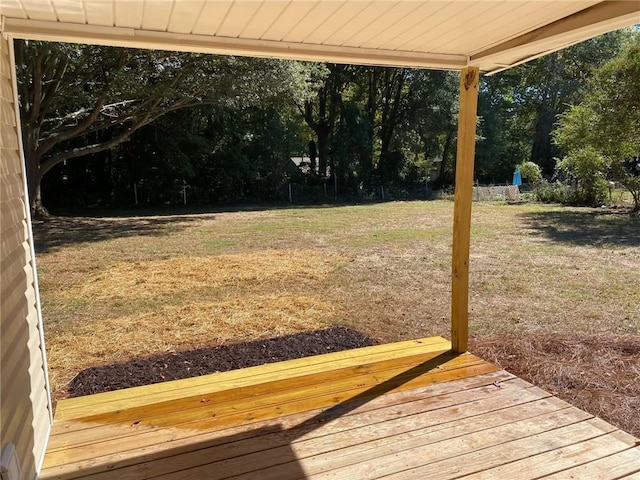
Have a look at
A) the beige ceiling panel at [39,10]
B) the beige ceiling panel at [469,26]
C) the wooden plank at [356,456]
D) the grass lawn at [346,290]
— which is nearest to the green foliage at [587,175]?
the grass lawn at [346,290]

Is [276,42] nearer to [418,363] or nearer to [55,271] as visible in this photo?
[418,363]

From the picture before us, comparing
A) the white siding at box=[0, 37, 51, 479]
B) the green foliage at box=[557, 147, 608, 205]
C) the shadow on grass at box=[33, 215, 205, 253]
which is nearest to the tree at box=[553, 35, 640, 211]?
the green foliage at box=[557, 147, 608, 205]

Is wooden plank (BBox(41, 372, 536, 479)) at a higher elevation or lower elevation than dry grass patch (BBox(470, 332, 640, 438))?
higher

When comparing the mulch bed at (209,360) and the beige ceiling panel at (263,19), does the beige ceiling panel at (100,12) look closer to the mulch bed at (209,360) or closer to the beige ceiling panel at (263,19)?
the beige ceiling panel at (263,19)

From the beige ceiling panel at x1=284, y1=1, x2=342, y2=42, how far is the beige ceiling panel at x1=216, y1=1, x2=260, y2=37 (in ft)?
0.71

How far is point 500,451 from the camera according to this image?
1798 millimetres

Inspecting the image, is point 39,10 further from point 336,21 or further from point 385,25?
point 385,25

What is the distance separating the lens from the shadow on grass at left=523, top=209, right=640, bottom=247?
7.66 meters

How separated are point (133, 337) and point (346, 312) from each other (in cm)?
178

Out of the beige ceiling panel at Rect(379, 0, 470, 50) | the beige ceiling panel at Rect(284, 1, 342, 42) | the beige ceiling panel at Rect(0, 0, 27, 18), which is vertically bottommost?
the beige ceiling panel at Rect(0, 0, 27, 18)

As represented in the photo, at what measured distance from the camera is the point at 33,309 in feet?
6.10

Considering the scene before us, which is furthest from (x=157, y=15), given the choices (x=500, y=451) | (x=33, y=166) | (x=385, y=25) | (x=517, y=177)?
(x=517, y=177)

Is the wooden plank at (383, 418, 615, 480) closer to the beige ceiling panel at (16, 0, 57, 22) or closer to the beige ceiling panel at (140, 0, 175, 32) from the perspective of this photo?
the beige ceiling panel at (140, 0, 175, 32)

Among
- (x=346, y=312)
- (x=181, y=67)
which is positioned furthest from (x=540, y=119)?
(x=346, y=312)
